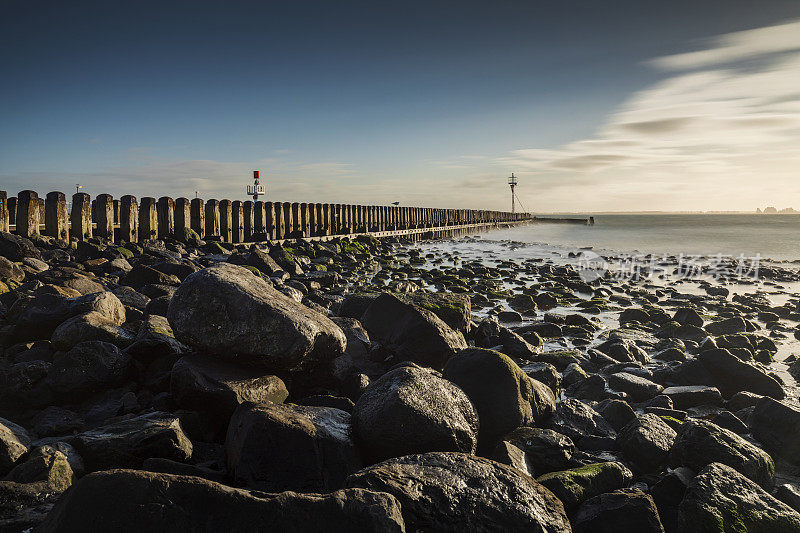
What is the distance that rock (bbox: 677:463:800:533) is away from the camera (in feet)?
9.57

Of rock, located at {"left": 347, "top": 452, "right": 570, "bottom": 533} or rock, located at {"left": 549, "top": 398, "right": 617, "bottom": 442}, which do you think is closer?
rock, located at {"left": 347, "top": 452, "right": 570, "bottom": 533}

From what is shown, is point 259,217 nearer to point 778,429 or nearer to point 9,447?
point 9,447

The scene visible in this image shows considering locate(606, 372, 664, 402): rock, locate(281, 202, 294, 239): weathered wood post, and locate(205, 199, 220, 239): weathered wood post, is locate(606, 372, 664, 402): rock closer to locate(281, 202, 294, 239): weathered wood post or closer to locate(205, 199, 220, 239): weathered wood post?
locate(205, 199, 220, 239): weathered wood post

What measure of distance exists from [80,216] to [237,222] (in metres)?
5.58

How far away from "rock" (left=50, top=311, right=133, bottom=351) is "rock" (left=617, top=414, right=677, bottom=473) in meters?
4.24

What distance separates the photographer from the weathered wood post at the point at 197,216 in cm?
1555

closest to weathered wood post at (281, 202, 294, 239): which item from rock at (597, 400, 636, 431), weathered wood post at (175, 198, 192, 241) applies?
weathered wood post at (175, 198, 192, 241)

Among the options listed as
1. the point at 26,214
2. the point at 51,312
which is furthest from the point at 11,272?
the point at 26,214

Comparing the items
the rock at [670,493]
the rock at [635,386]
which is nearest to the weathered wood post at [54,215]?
the rock at [635,386]

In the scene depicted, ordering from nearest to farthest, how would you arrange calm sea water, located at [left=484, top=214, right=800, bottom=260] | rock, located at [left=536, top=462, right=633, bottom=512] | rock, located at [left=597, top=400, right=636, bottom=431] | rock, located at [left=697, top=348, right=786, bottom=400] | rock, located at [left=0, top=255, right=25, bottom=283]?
rock, located at [left=536, top=462, right=633, bottom=512] < rock, located at [left=597, top=400, right=636, bottom=431] < rock, located at [left=697, top=348, right=786, bottom=400] < rock, located at [left=0, top=255, right=25, bottom=283] < calm sea water, located at [left=484, top=214, right=800, bottom=260]

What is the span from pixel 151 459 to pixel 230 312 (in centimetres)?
116

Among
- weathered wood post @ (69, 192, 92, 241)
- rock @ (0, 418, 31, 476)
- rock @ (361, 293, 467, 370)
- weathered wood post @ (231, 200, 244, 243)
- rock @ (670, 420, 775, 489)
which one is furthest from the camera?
weathered wood post @ (231, 200, 244, 243)

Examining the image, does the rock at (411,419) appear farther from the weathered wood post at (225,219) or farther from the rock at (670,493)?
the weathered wood post at (225,219)

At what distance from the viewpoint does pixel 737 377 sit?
571 centimetres
